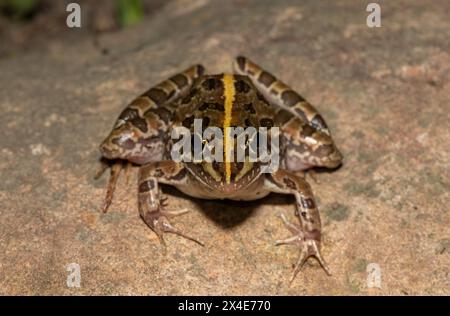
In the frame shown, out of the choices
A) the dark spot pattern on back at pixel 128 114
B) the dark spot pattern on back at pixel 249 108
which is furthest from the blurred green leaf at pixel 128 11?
the dark spot pattern on back at pixel 249 108

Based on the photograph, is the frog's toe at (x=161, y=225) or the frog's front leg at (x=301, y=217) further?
the frog's toe at (x=161, y=225)

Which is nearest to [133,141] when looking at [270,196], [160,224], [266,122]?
[160,224]

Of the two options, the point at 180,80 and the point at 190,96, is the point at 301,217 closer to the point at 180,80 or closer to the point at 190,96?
the point at 190,96

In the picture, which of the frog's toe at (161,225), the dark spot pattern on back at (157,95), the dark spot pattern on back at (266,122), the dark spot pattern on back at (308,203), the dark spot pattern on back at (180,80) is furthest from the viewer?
the dark spot pattern on back at (180,80)

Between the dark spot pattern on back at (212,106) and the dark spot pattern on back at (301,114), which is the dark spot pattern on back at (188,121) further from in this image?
the dark spot pattern on back at (301,114)

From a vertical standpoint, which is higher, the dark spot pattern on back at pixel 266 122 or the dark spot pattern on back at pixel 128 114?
the dark spot pattern on back at pixel 128 114

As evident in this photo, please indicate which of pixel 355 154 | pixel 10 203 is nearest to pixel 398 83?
pixel 355 154
